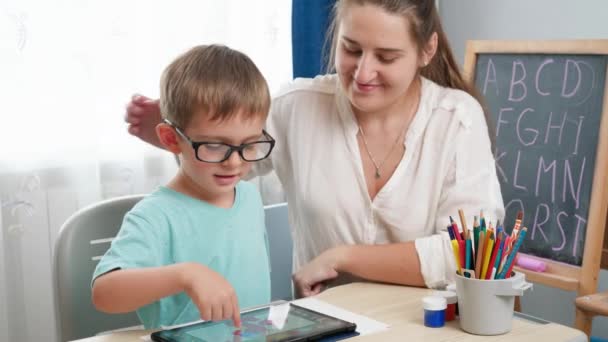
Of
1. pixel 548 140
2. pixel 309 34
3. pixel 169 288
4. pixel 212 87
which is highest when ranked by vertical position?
pixel 309 34

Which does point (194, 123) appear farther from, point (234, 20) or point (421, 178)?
point (234, 20)

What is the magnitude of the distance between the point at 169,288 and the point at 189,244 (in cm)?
20

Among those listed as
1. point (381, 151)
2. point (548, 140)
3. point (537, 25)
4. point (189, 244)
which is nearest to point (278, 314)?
point (189, 244)

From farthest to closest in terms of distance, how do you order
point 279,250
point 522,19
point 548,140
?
point 522,19, point 548,140, point 279,250

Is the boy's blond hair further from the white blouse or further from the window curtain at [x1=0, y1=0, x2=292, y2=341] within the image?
the window curtain at [x1=0, y1=0, x2=292, y2=341]

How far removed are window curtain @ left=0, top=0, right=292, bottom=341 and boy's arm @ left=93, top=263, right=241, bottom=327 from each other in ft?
3.94

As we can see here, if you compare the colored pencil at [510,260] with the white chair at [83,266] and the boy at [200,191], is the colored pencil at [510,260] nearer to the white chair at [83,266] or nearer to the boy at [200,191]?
the boy at [200,191]

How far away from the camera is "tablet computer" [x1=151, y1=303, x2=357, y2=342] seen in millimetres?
1048

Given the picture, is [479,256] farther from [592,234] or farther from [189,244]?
[592,234]

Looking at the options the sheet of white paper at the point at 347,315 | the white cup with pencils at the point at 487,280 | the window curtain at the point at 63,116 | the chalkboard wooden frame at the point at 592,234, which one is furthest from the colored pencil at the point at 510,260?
the window curtain at the point at 63,116

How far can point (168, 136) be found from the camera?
1219 mm

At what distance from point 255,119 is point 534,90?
48.9 inches

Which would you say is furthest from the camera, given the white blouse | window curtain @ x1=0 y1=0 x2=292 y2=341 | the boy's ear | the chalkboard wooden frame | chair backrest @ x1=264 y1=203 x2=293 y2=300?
window curtain @ x1=0 y1=0 x2=292 y2=341

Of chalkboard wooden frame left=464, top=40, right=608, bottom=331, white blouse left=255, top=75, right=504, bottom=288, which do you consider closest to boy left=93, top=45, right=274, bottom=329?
white blouse left=255, top=75, right=504, bottom=288
